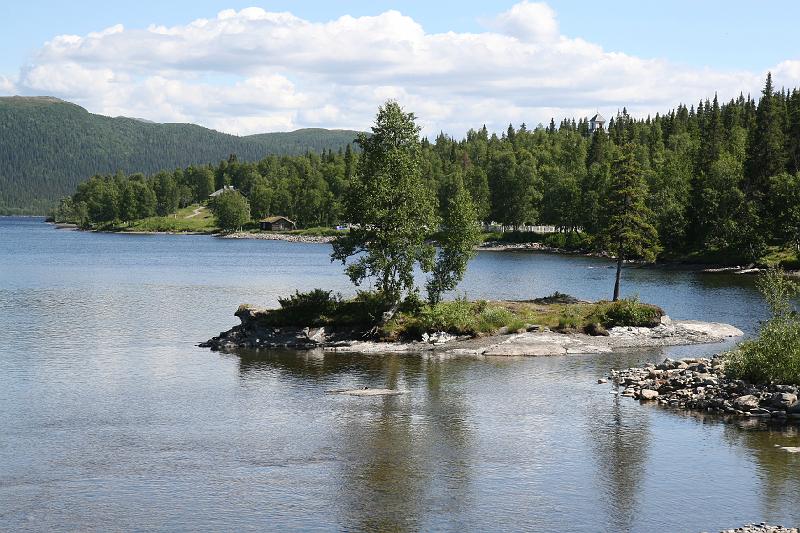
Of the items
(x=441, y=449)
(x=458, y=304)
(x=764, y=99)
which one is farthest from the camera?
(x=764, y=99)

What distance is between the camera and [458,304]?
68.9 m

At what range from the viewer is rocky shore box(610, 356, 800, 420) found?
1871 inches

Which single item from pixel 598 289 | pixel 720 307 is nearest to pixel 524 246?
pixel 598 289

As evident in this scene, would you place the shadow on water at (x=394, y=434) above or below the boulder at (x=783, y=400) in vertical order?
below

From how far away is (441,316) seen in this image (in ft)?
222

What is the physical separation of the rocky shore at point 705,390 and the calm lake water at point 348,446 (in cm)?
211

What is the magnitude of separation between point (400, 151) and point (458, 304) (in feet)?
44.0

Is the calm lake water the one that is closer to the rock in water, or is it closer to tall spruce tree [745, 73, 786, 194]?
the rock in water

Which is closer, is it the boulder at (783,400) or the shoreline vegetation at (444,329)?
the boulder at (783,400)

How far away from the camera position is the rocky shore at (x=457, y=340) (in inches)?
2584

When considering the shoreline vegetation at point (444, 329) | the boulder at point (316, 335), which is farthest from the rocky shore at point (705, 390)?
the boulder at point (316, 335)

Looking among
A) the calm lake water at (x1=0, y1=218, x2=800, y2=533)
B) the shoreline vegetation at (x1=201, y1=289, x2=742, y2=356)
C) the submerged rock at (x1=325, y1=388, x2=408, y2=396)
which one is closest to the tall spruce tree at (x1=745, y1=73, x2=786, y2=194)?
the calm lake water at (x1=0, y1=218, x2=800, y2=533)

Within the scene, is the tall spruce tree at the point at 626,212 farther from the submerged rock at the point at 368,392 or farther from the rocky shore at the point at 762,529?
the rocky shore at the point at 762,529

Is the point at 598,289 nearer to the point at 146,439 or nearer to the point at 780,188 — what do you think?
the point at 780,188
